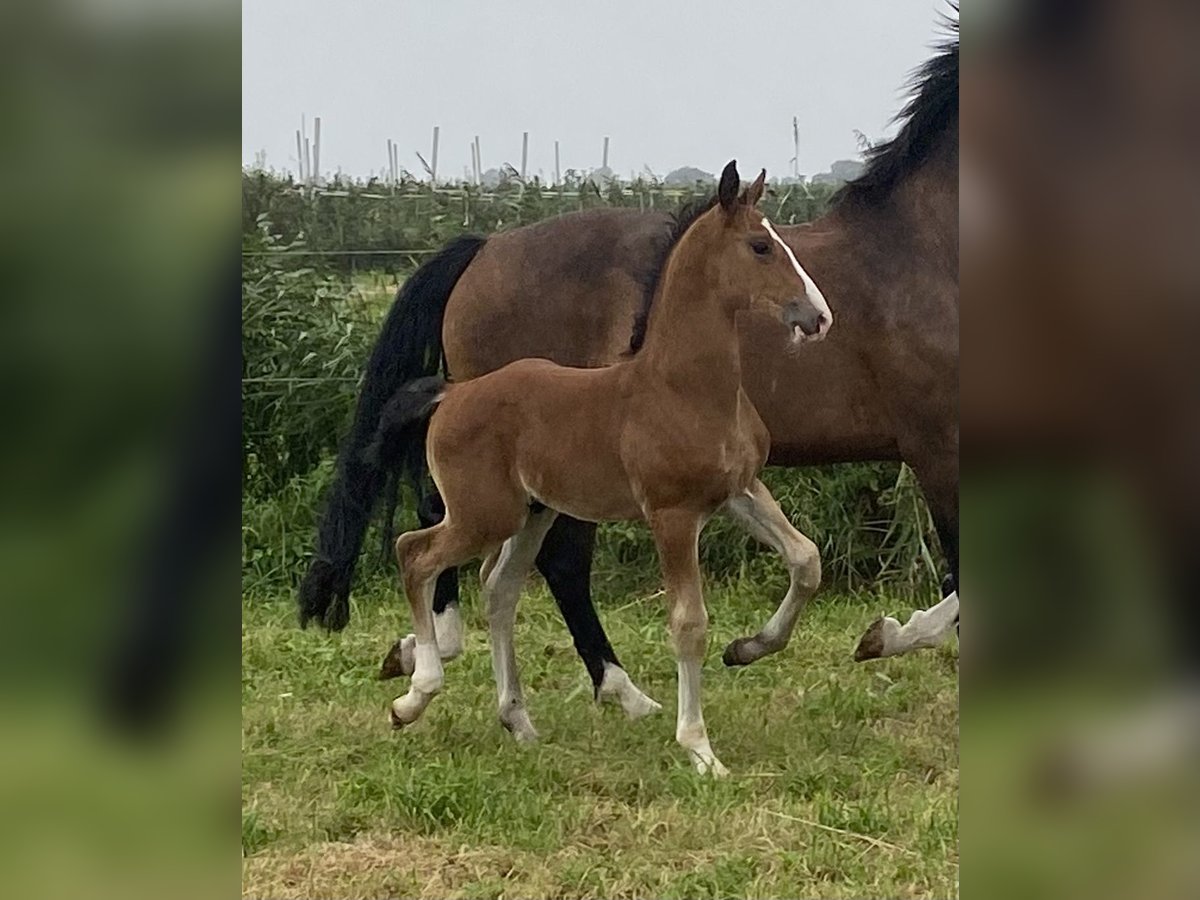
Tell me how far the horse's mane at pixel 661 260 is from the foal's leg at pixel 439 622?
0.60 meters

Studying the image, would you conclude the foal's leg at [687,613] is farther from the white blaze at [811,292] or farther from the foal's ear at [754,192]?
the foal's ear at [754,192]

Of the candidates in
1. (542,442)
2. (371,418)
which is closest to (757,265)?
(542,442)

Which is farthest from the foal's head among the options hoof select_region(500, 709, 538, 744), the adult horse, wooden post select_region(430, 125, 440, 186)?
hoof select_region(500, 709, 538, 744)

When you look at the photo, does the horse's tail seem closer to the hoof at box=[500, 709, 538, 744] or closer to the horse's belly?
the horse's belly

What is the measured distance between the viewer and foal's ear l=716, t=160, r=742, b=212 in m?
2.90

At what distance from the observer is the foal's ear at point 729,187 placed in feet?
9.51

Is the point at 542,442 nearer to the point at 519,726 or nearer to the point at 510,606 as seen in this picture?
the point at 510,606

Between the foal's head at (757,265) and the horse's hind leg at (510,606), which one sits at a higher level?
the foal's head at (757,265)
